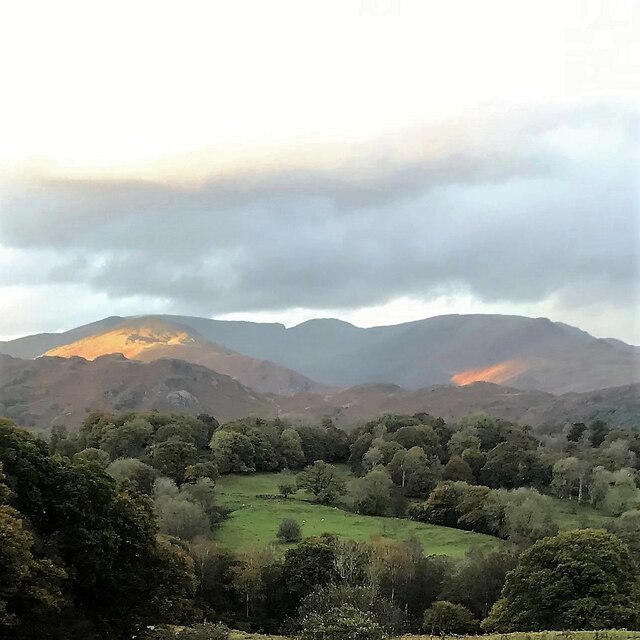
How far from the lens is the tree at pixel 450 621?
4528cm

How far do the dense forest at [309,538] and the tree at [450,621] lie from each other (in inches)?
3.7

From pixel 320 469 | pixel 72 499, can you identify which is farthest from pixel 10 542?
pixel 320 469

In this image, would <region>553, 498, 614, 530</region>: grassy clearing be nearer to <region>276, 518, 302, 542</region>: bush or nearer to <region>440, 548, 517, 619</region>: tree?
<region>440, 548, 517, 619</region>: tree

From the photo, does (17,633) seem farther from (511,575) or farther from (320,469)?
(320,469)

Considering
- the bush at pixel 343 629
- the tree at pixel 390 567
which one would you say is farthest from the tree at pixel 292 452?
the bush at pixel 343 629

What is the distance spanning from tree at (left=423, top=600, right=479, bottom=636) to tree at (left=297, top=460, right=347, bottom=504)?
44.7m

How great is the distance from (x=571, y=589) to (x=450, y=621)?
31.9 feet

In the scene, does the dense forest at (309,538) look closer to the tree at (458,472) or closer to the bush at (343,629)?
the bush at (343,629)

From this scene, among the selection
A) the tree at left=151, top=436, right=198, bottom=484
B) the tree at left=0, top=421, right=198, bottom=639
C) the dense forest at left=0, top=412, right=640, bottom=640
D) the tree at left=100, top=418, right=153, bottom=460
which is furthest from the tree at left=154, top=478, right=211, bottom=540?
the tree at left=0, top=421, right=198, bottom=639

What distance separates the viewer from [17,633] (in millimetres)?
22516

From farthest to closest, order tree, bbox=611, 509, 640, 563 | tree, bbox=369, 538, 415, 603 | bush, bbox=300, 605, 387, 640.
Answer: tree, bbox=611, 509, 640, 563
tree, bbox=369, 538, 415, 603
bush, bbox=300, 605, 387, 640

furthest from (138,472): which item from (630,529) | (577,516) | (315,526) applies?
(630,529)

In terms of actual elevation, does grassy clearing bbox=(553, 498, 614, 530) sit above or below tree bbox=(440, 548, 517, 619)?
below

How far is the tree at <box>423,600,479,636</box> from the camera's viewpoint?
4528cm
